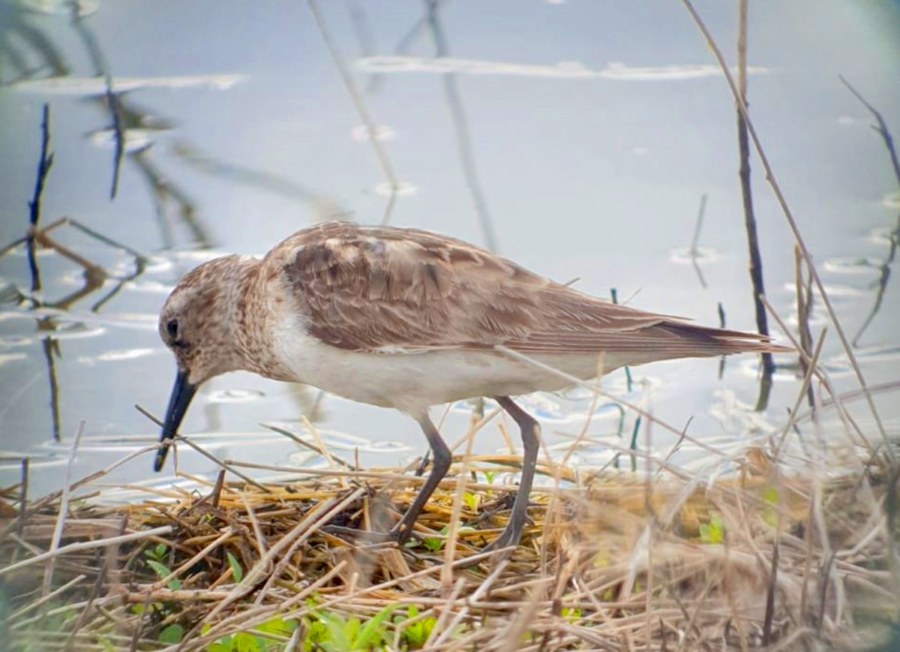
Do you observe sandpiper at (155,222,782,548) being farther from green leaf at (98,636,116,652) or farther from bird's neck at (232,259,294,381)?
green leaf at (98,636,116,652)

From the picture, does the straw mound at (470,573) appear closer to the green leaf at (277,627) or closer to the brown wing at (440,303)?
the green leaf at (277,627)

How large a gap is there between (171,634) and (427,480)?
3.69 feet

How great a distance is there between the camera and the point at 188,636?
3.45 meters

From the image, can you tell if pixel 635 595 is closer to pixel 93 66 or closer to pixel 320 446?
pixel 320 446

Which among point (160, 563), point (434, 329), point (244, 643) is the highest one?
point (434, 329)

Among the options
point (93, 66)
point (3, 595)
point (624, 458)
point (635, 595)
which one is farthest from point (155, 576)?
point (93, 66)

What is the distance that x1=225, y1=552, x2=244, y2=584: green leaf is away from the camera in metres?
3.89

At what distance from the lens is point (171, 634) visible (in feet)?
11.9

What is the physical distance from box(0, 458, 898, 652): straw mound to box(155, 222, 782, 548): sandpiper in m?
0.29

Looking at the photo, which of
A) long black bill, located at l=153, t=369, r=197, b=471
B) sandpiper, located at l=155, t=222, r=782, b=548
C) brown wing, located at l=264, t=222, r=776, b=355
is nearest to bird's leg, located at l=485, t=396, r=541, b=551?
sandpiper, located at l=155, t=222, r=782, b=548

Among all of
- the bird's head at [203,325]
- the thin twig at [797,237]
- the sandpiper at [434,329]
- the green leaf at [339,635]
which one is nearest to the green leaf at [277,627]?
the green leaf at [339,635]

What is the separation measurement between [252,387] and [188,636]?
2901 mm

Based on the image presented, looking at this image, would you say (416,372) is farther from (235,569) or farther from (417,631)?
(417,631)

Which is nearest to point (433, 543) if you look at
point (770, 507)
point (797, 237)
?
point (770, 507)
